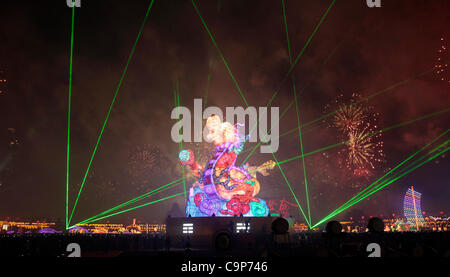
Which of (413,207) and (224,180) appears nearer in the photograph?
(224,180)

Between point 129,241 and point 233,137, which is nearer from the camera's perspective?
point 129,241

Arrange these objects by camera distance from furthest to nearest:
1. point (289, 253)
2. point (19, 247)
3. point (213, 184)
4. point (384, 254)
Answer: point (213, 184) < point (19, 247) < point (289, 253) < point (384, 254)

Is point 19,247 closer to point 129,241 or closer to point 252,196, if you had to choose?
point 129,241

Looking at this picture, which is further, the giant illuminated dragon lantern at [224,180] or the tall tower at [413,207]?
the tall tower at [413,207]

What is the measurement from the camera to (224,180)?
129ft

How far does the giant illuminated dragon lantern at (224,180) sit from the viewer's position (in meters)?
39.2

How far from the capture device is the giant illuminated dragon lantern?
129 feet

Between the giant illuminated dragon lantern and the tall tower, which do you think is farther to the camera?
the tall tower
